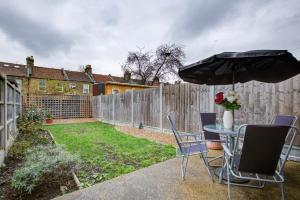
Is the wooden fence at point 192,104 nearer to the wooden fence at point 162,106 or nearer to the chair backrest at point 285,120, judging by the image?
the wooden fence at point 162,106

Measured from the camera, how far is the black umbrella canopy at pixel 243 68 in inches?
86.0

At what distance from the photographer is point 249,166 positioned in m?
1.98


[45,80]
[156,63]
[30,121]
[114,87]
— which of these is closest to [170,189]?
[30,121]

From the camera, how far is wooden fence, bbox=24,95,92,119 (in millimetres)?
13474

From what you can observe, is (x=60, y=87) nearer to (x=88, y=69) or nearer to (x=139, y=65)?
(x=88, y=69)

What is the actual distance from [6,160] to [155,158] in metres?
3.26

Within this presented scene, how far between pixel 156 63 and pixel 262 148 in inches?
859

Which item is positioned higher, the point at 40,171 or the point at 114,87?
the point at 114,87

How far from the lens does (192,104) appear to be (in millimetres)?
5773

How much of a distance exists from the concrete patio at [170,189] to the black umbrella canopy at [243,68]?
5.44 feet

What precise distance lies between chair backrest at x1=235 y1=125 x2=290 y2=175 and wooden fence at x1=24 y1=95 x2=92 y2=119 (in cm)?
1453

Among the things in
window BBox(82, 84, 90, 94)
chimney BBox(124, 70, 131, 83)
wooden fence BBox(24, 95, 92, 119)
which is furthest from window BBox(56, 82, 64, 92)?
chimney BBox(124, 70, 131, 83)

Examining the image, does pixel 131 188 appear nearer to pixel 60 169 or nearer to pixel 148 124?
pixel 60 169

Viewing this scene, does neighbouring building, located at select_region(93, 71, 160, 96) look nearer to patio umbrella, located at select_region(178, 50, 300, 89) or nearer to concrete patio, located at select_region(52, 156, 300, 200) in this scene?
patio umbrella, located at select_region(178, 50, 300, 89)
